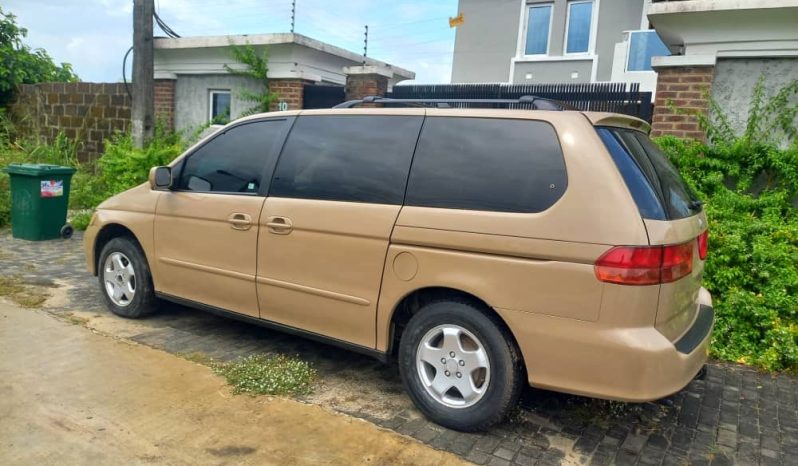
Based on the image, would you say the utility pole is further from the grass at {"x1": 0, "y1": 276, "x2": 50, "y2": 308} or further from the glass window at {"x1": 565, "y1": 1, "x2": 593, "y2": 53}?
the glass window at {"x1": 565, "y1": 1, "x2": 593, "y2": 53}

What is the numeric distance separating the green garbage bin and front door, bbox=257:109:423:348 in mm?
5334

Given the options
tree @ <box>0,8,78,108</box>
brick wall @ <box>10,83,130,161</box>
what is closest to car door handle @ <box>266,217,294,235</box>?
brick wall @ <box>10,83,130,161</box>

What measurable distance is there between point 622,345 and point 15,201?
8.08 m

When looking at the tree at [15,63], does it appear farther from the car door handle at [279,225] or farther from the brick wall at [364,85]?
the car door handle at [279,225]

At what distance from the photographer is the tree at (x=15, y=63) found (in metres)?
12.7

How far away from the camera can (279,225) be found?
3916 millimetres

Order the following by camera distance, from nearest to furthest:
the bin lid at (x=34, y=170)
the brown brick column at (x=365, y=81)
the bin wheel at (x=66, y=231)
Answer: the bin lid at (x=34, y=170) < the bin wheel at (x=66, y=231) < the brown brick column at (x=365, y=81)

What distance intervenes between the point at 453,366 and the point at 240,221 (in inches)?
71.7

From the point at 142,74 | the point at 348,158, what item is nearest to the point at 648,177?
the point at 348,158

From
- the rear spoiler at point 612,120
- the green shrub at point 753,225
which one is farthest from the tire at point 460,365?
the green shrub at point 753,225

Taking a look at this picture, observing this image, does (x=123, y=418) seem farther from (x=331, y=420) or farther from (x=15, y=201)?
(x=15, y=201)

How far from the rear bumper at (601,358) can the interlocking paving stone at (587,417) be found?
44 centimetres

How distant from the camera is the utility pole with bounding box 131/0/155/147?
31.3ft

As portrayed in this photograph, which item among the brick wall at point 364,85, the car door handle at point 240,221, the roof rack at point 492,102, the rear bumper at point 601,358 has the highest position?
the brick wall at point 364,85
